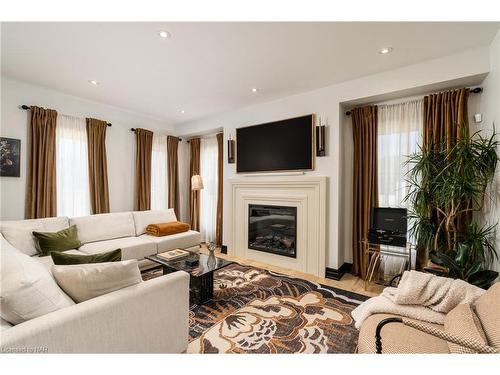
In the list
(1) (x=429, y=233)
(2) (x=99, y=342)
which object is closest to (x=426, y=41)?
(1) (x=429, y=233)

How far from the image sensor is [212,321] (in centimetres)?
215

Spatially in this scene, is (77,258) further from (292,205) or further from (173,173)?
(173,173)

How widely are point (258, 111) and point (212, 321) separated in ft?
10.2

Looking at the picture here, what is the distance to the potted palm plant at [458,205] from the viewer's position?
2072 millimetres

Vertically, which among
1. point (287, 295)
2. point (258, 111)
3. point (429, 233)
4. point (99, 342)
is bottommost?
point (287, 295)

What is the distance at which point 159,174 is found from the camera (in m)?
4.88

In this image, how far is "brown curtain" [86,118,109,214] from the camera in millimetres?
3801

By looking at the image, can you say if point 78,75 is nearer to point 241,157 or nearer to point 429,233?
point 241,157

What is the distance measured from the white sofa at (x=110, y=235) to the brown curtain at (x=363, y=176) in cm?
255

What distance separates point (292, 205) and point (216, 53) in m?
2.23

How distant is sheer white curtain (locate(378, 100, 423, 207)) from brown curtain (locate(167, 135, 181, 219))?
3860 millimetres

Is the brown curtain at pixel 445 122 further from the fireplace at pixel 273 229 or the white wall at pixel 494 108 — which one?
the fireplace at pixel 273 229

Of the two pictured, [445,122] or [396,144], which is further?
[396,144]

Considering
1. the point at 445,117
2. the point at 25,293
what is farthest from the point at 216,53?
the point at 445,117
